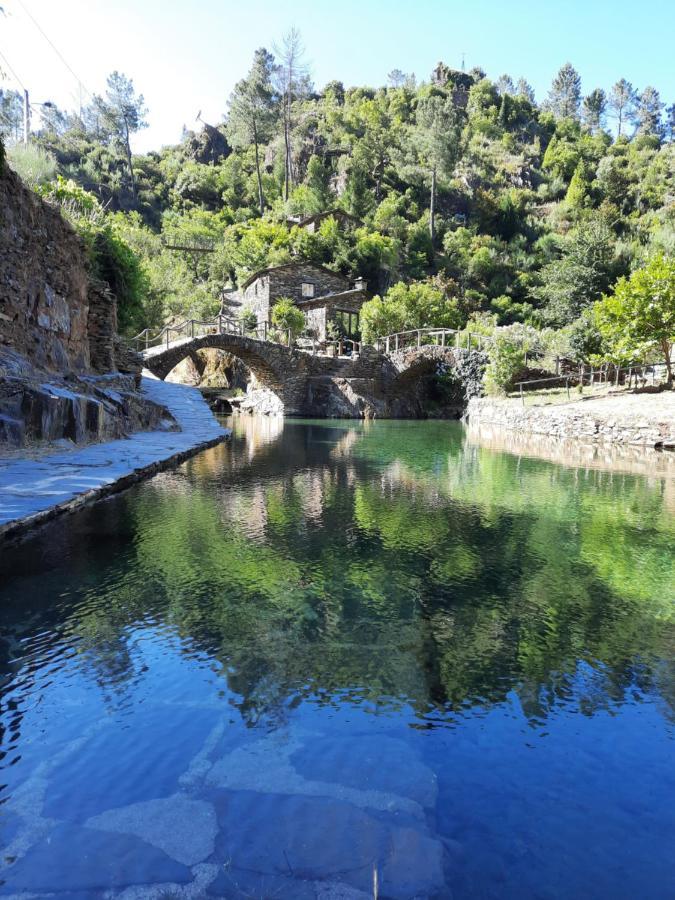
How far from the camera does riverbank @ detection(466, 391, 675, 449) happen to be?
16.7 metres

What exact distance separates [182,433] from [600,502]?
1054 centimetres

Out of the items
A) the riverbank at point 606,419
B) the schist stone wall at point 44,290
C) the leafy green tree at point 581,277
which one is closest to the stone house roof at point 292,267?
the leafy green tree at point 581,277

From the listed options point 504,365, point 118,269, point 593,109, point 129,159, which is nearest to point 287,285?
point 504,365

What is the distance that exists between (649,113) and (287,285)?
8790cm

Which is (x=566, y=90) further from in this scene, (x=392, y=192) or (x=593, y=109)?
(x=392, y=192)

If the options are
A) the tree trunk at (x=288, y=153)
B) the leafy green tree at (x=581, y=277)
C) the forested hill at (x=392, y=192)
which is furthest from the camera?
the tree trunk at (x=288, y=153)

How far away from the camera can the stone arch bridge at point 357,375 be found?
31641 mm

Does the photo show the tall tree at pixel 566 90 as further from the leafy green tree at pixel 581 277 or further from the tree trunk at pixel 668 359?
the tree trunk at pixel 668 359

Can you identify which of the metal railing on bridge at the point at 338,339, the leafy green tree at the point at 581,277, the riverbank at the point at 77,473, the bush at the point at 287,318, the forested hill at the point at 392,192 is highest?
the forested hill at the point at 392,192

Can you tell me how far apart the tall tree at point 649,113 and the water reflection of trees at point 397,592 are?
105 metres

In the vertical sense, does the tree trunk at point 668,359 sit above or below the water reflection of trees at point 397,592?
above

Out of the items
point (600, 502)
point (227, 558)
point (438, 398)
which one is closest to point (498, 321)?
point (438, 398)

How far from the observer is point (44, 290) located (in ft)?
39.1

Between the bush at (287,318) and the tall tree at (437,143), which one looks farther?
the tall tree at (437,143)
